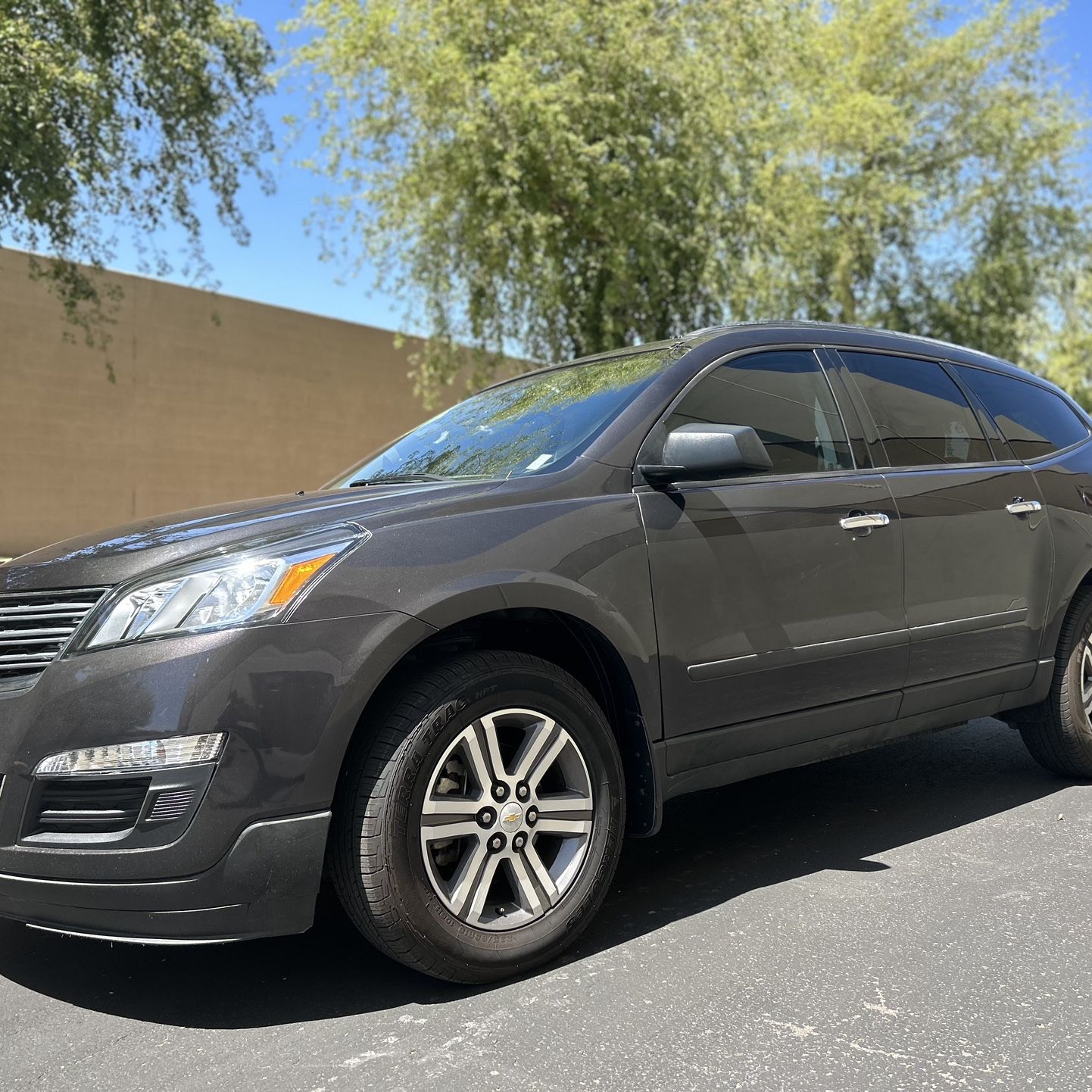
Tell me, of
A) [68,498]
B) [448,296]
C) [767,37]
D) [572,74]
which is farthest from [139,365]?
[767,37]

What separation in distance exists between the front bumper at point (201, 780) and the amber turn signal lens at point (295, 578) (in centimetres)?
7

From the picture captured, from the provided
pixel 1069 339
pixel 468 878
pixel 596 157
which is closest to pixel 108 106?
pixel 596 157

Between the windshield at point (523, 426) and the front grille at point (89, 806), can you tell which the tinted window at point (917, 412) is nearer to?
the windshield at point (523, 426)

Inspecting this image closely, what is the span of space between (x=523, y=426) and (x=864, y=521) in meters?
1.21

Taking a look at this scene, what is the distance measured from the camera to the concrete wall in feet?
58.2

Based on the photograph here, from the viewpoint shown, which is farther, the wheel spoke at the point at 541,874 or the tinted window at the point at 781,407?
the tinted window at the point at 781,407

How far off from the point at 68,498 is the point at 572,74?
10.2 m

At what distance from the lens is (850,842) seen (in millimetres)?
4168

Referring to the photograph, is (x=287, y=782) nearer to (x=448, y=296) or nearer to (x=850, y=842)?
(x=850, y=842)

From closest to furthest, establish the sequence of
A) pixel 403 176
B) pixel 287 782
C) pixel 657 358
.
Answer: pixel 287 782, pixel 657 358, pixel 403 176

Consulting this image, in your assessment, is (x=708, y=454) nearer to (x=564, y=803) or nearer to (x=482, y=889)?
(x=564, y=803)

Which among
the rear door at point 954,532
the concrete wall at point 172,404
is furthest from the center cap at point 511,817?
the concrete wall at point 172,404

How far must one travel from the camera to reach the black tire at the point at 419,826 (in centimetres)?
280

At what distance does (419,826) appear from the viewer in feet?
9.40
